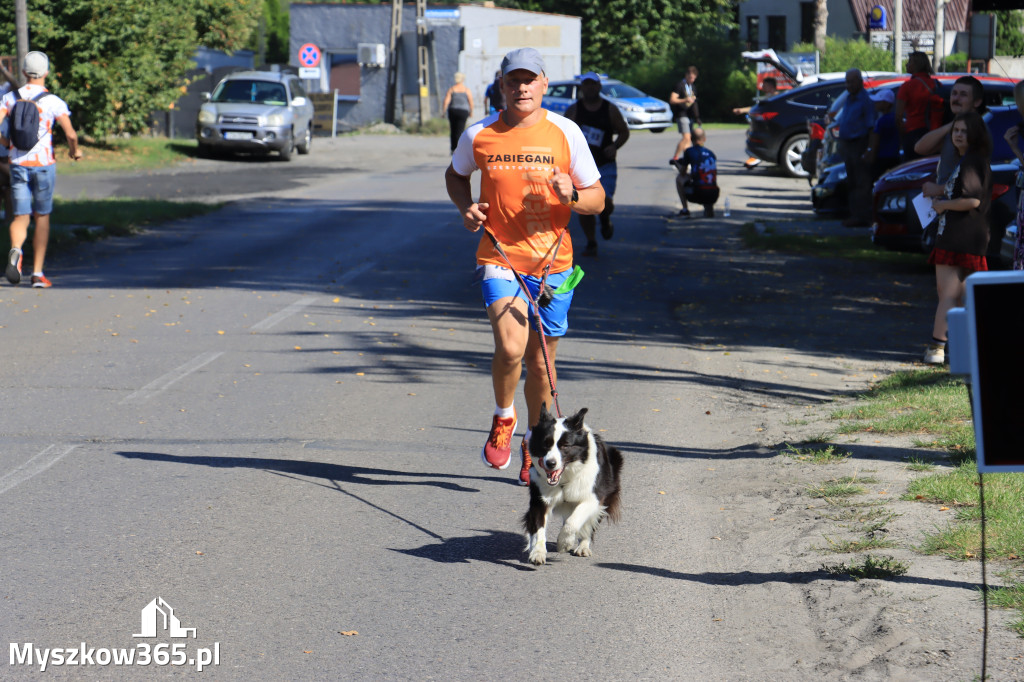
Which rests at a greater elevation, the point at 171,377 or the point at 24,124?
the point at 24,124

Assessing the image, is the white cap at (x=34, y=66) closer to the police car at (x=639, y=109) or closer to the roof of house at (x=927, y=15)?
the police car at (x=639, y=109)

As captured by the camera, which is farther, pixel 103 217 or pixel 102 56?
pixel 102 56

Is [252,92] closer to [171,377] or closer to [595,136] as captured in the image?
[595,136]

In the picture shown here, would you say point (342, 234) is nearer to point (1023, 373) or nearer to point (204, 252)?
point (204, 252)

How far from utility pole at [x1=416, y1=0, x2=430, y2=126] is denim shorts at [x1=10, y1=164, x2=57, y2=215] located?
1240 inches

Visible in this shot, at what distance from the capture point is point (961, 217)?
912 cm

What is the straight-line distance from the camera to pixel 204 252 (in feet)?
51.3

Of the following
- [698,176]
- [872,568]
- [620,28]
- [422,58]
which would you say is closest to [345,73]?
[422,58]

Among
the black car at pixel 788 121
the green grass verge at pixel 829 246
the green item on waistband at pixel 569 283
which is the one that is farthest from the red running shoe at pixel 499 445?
the black car at pixel 788 121

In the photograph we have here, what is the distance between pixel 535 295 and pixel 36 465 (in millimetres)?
2759

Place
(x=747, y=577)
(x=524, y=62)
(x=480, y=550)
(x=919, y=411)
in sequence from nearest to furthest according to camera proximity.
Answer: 1. (x=747, y=577)
2. (x=480, y=550)
3. (x=524, y=62)
4. (x=919, y=411)

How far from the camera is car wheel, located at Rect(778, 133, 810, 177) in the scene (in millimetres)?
25922

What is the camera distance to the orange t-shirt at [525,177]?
18.7ft

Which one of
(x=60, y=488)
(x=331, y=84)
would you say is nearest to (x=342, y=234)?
(x=60, y=488)
